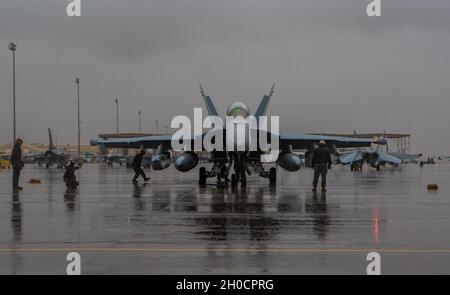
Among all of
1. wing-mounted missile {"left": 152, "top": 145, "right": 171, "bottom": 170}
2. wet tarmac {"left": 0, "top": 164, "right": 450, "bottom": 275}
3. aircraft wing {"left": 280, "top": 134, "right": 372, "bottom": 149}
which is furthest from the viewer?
wing-mounted missile {"left": 152, "top": 145, "right": 171, "bottom": 170}

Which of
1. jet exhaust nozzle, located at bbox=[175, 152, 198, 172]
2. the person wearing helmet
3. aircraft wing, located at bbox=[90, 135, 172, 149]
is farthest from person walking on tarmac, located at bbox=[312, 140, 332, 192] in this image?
the person wearing helmet

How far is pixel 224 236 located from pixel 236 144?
35.5 feet

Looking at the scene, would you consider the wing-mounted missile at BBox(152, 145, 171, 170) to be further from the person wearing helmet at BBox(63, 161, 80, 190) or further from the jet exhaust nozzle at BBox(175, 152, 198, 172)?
the person wearing helmet at BBox(63, 161, 80, 190)

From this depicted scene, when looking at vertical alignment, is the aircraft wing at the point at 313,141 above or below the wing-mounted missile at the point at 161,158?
above

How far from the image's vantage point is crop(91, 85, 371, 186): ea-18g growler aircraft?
19828 millimetres

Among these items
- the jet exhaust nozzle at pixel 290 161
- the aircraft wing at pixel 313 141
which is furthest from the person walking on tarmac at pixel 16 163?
the jet exhaust nozzle at pixel 290 161

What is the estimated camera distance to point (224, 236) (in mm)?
8281

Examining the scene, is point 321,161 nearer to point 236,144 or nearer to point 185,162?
point 236,144

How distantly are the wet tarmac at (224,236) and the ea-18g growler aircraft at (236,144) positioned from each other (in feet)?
19.9

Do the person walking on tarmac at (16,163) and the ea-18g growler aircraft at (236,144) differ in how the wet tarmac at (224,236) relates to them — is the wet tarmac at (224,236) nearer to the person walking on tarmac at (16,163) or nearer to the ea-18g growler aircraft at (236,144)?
the person walking on tarmac at (16,163)

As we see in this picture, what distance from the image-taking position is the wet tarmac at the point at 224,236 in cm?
621

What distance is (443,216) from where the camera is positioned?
11094mm
